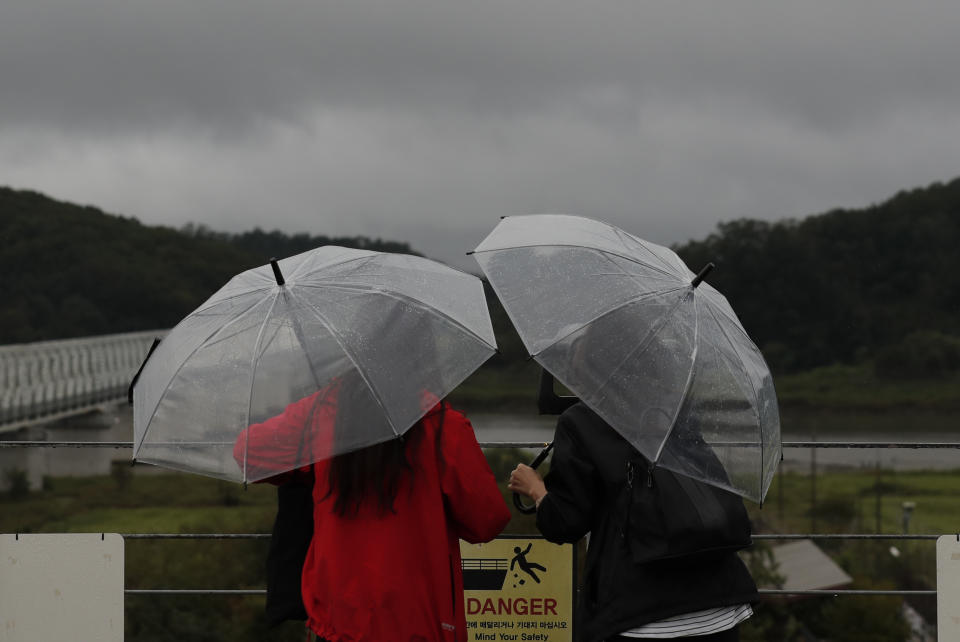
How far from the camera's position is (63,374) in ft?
165

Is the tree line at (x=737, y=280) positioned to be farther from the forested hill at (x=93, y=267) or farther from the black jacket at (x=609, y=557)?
the black jacket at (x=609, y=557)

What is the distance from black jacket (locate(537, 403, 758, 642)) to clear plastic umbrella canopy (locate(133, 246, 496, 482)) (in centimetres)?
34

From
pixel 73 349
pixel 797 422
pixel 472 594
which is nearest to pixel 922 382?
pixel 797 422

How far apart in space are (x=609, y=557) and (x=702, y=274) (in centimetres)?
76

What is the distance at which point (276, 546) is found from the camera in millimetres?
2986

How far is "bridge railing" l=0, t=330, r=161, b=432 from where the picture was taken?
47.8 meters

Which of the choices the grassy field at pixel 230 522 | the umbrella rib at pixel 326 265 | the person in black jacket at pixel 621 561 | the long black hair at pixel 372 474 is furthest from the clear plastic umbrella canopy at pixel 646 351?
the grassy field at pixel 230 522

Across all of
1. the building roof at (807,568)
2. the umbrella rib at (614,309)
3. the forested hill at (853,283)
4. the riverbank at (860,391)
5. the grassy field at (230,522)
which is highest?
the forested hill at (853,283)

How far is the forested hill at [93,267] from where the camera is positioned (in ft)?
168

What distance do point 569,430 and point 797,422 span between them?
48968 mm

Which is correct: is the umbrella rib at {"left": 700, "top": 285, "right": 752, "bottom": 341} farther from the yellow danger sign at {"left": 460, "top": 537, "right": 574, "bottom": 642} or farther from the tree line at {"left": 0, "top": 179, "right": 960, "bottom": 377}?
the tree line at {"left": 0, "top": 179, "right": 960, "bottom": 377}

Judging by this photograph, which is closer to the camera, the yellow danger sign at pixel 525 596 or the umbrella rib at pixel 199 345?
the umbrella rib at pixel 199 345

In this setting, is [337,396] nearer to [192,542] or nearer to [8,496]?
[192,542]

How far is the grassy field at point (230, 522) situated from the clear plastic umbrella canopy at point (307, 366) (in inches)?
451
